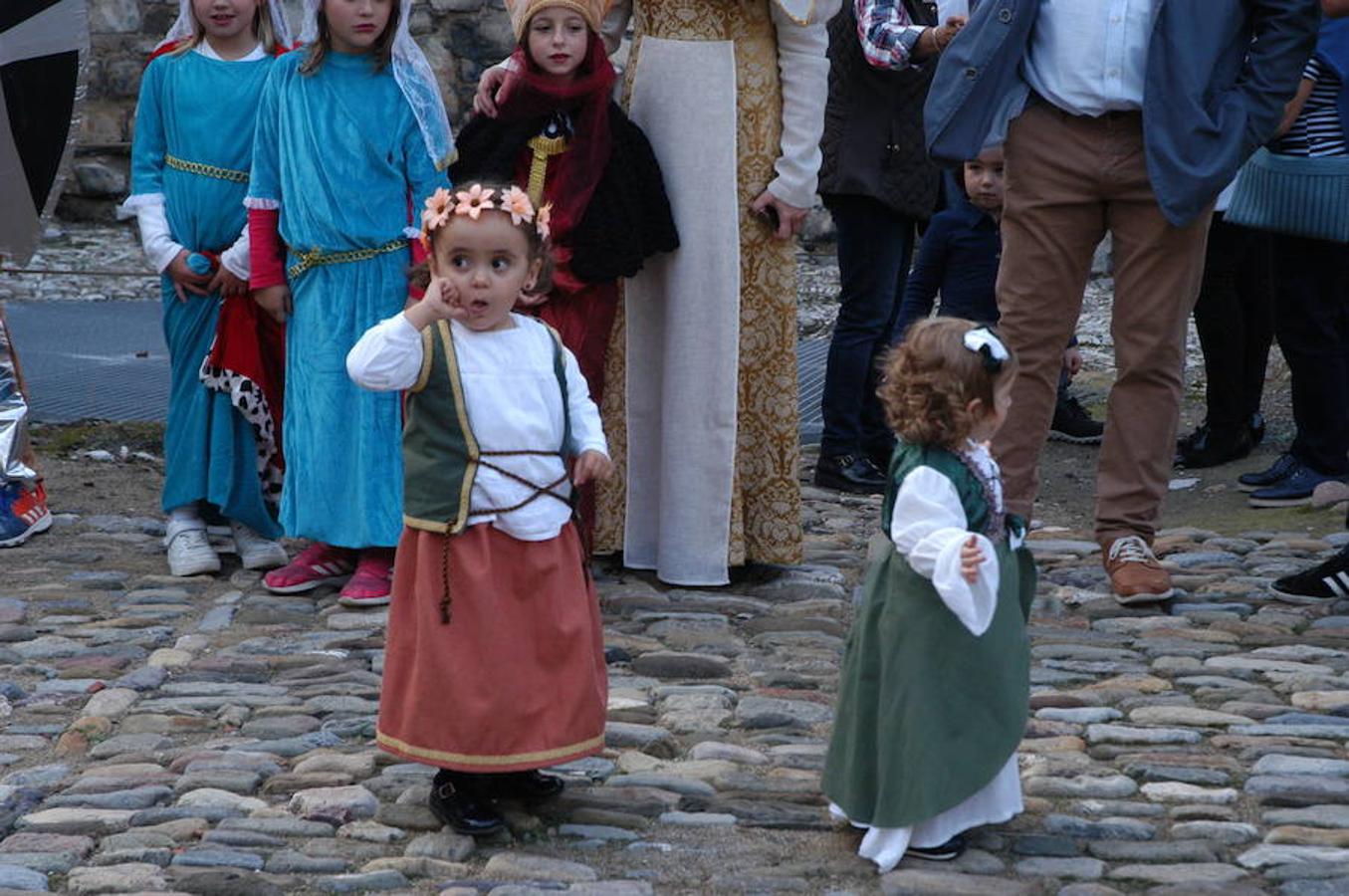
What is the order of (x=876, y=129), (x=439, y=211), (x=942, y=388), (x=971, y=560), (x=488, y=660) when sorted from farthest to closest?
(x=876, y=129) → (x=439, y=211) → (x=488, y=660) → (x=942, y=388) → (x=971, y=560)

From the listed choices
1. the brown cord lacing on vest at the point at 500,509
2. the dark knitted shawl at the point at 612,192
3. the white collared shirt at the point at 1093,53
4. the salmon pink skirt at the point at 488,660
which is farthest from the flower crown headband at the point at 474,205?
the white collared shirt at the point at 1093,53

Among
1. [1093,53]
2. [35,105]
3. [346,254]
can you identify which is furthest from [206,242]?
[1093,53]

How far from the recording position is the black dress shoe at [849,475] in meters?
6.43

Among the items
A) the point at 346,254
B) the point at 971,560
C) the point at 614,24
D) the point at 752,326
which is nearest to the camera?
the point at 971,560

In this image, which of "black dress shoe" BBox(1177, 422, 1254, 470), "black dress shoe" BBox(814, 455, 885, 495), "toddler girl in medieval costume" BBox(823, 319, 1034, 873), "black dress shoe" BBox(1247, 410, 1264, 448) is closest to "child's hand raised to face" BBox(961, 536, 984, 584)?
"toddler girl in medieval costume" BBox(823, 319, 1034, 873)

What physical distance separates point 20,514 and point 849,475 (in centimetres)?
258

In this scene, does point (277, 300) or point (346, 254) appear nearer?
point (346, 254)

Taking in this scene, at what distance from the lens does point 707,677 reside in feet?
14.3

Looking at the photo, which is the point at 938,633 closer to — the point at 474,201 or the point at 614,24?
the point at 474,201

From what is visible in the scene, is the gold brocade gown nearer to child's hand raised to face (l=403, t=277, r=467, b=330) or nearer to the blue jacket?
the blue jacket

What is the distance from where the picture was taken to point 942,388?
319 cm

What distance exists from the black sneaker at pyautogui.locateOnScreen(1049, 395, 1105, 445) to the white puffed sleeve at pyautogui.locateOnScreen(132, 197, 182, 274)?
136 inches

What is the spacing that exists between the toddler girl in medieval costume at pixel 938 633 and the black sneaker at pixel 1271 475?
327 cm

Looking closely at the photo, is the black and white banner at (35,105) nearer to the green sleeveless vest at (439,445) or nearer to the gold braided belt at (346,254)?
the gold braided belt at (346,254)
